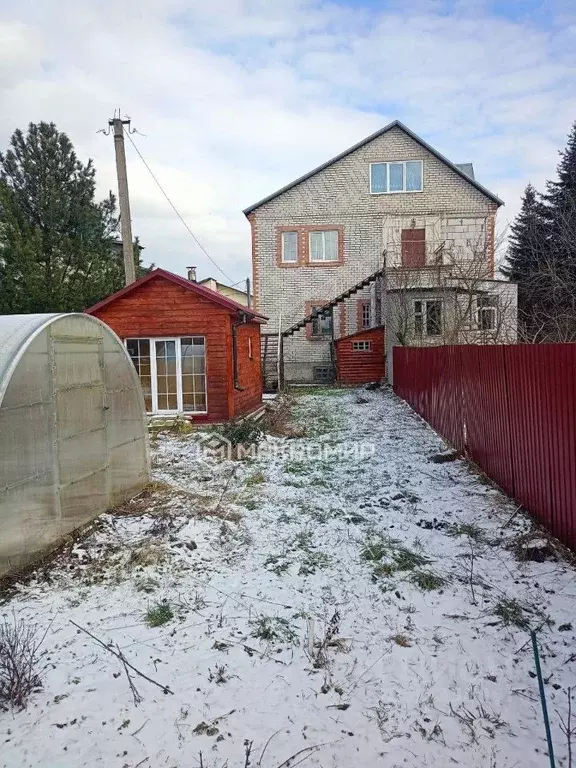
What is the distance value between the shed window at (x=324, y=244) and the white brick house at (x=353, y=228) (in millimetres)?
47

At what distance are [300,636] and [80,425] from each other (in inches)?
131

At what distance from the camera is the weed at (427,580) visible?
4.04 m

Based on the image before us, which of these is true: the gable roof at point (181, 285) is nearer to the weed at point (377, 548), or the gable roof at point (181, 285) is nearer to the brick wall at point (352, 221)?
the weed at point (377, 548)

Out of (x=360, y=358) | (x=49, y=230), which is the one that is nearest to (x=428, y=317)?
(x=360, y=358)

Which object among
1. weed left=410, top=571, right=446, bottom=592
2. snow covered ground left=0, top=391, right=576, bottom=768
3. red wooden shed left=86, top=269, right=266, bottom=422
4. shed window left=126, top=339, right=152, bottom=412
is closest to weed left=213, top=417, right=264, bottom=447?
red wooden shed left=86, top=269, right=266, bottom=422

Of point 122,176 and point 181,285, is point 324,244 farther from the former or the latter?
point 181,285

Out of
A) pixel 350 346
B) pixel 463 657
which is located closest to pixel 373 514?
pixel 463 657

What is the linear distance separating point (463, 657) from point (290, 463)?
17.2ft

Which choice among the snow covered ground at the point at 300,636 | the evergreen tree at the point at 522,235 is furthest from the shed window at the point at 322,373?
the snow covered ground at the point at 300,636

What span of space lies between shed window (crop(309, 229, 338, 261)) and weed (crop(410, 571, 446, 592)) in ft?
68.8

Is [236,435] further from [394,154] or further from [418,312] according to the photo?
[394,154]

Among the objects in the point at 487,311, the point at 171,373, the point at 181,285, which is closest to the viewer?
the point at 181,285

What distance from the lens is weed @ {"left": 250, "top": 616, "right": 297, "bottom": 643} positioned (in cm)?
343

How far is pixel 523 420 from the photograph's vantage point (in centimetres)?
554
